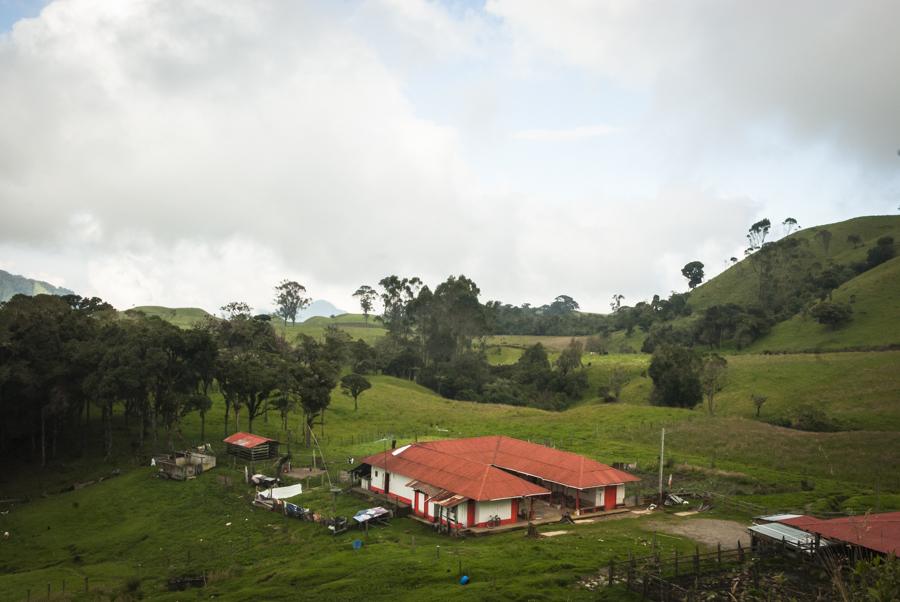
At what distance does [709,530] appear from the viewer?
35.6 meters

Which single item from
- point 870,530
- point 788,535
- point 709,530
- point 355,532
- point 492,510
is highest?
point 870,530

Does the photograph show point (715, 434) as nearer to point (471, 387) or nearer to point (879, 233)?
point (471, 387)

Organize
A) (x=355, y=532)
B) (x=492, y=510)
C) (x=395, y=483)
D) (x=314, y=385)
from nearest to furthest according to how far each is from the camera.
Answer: (x=355, y=532)
(x=492, y=510)
(x=395, y=483)
(x=314, y=385)

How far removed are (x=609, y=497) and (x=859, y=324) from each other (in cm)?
8812

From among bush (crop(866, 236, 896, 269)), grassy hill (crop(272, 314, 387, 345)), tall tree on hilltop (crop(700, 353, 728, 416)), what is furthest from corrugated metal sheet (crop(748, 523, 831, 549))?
bush (crop(866, 236, 896, 269))

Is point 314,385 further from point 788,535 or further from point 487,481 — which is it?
point 788,535

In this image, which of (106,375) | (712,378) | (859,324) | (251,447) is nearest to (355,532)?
(251,447)

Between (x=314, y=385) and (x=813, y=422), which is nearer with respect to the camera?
(x=314, y=385)

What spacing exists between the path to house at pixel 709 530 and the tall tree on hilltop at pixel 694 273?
16102cm

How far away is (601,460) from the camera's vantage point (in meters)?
54.7

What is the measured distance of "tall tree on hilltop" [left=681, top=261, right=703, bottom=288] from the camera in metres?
186

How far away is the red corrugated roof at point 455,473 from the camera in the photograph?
1491 inches

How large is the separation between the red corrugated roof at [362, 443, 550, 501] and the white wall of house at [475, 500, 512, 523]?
2.86 feet

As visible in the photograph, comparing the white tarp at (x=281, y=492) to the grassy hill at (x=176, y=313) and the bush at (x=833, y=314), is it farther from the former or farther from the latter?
the grassy hill at (x=176, y=313)
